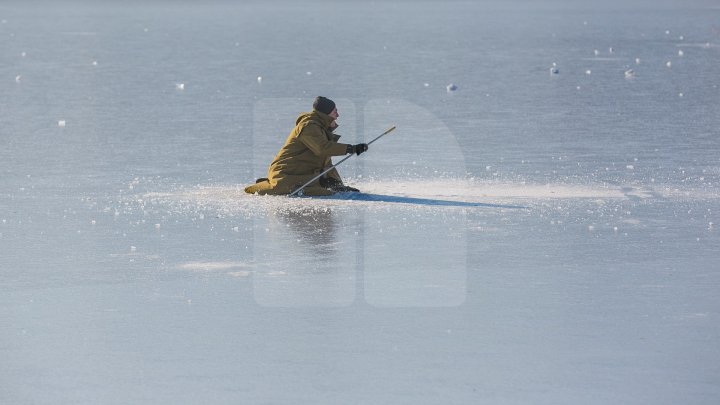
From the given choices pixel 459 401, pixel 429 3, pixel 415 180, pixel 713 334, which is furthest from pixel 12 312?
pixel 429 3

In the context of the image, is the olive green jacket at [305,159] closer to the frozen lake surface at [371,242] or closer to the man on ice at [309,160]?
the man on ice at [309,160]

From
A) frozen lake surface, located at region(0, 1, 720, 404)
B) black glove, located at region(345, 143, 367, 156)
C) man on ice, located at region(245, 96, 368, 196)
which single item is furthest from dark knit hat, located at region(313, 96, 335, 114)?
frozen lake surface, located at region(0, 1, 720, 404)

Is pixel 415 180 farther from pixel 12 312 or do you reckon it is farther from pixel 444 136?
pixel 12 312

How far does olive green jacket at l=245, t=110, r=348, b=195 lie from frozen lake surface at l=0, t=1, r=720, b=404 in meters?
0.17

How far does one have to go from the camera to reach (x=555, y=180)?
10297 mm

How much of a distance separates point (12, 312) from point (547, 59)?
1552 centimetres

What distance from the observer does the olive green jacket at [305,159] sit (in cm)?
989

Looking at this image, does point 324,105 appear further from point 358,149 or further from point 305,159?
point 358,149

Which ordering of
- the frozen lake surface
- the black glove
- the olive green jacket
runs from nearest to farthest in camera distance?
the frozen lake surface → the black glove → the olive green jacket

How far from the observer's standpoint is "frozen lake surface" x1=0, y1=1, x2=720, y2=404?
17.9 feet

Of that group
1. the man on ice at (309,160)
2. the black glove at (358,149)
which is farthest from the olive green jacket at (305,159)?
the black glove at (358,149)

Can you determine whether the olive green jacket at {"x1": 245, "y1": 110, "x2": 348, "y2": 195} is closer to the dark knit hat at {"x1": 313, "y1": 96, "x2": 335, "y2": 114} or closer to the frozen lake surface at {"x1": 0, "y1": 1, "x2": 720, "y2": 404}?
the dark knit hat at {"x1": 313, "y1": 96, "x2": 335, "y2": 114}

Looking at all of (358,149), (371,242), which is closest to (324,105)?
(358,149)

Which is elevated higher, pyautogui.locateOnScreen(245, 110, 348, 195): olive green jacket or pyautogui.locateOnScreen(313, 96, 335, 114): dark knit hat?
pyautogui.locateOnScreen(313, 96, 335, 114): dark knit hat
